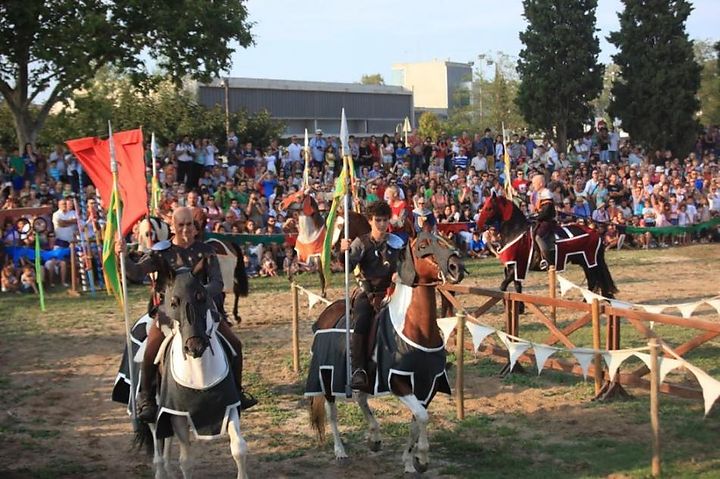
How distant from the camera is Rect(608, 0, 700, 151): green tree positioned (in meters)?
38.9

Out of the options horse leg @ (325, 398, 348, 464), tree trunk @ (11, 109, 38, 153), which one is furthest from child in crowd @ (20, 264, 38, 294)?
horse leg @ (325, 398, 348, 464)

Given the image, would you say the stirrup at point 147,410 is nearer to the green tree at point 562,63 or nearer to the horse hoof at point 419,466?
the horse hoof at point 419,466

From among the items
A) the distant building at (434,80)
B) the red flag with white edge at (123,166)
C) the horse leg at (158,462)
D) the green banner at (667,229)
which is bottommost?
the horse leg at (158,462)

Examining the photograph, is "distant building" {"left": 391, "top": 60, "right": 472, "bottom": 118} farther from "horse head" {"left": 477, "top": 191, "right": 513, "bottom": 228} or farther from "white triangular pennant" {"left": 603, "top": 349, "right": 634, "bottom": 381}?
"white triangular pennant" {"left": 603, "top": 349, "right": 634, "bottom": 381}

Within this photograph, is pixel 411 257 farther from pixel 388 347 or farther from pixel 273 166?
pixel 273 166

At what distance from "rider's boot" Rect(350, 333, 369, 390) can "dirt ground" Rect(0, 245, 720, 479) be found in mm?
824

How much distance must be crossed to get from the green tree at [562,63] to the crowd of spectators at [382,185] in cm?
482

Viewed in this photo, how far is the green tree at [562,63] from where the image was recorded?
3938 cm

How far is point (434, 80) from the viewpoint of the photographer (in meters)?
108

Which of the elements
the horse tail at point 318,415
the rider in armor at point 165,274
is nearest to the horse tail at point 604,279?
the horse tail at point 318,415

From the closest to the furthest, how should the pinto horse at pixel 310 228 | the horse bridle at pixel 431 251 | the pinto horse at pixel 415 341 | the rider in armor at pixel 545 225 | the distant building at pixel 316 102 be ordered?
1. the horse bridle at pixel 431 251
2. the pinto horse at pixel 415 341
3. the rider in armor at pixel 545 225
4. the pinto horse at pixel 310 228
5. the distant building at pixel 316 102

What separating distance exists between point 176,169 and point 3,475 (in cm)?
1771

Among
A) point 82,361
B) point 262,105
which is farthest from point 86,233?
point 262,105

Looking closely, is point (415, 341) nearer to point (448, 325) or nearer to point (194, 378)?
point (194, 378)
